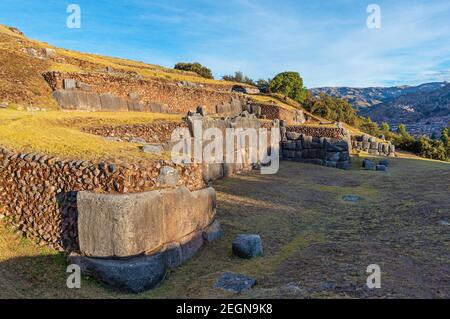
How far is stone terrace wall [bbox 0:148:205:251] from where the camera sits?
7809mm

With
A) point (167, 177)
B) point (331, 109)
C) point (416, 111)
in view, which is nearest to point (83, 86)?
point (167, 177)

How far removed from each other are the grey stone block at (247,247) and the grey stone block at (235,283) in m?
1.29

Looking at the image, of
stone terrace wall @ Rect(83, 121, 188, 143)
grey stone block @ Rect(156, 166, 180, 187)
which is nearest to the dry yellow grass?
grey stone block @ Rect(156, 166, 180, 187)

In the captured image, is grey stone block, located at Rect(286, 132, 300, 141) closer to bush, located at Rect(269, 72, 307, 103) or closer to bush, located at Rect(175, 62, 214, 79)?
bush, located at Rect(269, 72, 307, 103)

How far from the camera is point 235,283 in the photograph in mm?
7262

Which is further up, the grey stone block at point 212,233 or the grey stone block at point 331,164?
the grey stone block at point 331,164

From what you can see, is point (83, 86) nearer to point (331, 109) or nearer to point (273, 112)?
point (273, 112)

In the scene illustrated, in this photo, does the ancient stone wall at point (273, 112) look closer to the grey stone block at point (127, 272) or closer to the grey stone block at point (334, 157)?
the grey stone block at point (334, 157)

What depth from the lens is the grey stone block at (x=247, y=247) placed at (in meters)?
8.91

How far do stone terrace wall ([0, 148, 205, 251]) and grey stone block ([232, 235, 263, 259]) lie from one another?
2400 mm

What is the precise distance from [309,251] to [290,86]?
4990 centimetres

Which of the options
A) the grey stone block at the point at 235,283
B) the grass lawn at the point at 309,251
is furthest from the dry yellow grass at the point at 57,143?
the grey stone block at the point at 235,283
